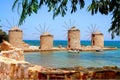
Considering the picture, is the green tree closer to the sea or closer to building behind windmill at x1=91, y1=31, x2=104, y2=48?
the sea

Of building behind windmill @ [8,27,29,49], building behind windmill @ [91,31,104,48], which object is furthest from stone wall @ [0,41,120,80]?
building behind windmill @ [91,31,104,48]

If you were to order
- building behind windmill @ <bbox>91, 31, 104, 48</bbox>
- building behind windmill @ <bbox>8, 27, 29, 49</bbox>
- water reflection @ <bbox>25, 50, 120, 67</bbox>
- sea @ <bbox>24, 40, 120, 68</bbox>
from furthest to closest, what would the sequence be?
1. building behind windmill @ <bbox>91, 31, 104, 48</bbox>
2. building behind windmill @ <bbox>8, 27, 29, 49</bbox>
3. water reflection @ <bbox>25, 50, 120, 67</bbox>
4. sea @ <bbox>24, 40, 120, 68</bbox>

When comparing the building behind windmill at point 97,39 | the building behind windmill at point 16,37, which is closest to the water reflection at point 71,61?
the building behind windmill at point 16,37

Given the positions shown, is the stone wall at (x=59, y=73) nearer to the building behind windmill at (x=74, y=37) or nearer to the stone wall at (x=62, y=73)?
the stone wall at (x=62, y=73)

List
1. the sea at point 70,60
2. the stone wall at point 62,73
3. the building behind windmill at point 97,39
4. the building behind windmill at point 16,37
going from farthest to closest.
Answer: the building behind windmill at point 97,39, the building behind windmill at point 16,37, the sea at point 70,60, the stone wall at point 62,73

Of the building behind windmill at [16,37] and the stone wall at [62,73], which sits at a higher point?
the building behind windmill at [16,37]

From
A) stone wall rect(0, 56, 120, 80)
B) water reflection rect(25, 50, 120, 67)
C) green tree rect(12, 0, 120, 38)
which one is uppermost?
green tree rect(12, 0, 120, 38)

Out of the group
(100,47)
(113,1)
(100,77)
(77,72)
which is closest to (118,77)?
(100,77)

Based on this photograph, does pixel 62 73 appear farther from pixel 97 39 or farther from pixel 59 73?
pixel 97 39

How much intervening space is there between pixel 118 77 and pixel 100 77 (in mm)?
353

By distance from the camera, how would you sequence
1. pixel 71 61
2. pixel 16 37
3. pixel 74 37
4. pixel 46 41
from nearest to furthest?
pixel 71 61, pixel 16 37, pixel 74 37, pixel 46 41

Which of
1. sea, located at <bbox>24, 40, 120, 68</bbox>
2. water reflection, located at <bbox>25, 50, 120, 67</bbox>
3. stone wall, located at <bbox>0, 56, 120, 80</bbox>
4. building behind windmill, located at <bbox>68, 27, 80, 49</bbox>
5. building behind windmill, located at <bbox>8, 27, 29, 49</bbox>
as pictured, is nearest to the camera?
stone wall, located at <bbox>0, 56, 120, 80</bbox>

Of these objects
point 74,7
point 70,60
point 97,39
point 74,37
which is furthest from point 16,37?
point 74,7

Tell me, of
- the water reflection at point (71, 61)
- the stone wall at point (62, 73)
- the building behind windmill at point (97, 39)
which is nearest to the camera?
the stone wall at point (62, 73)
